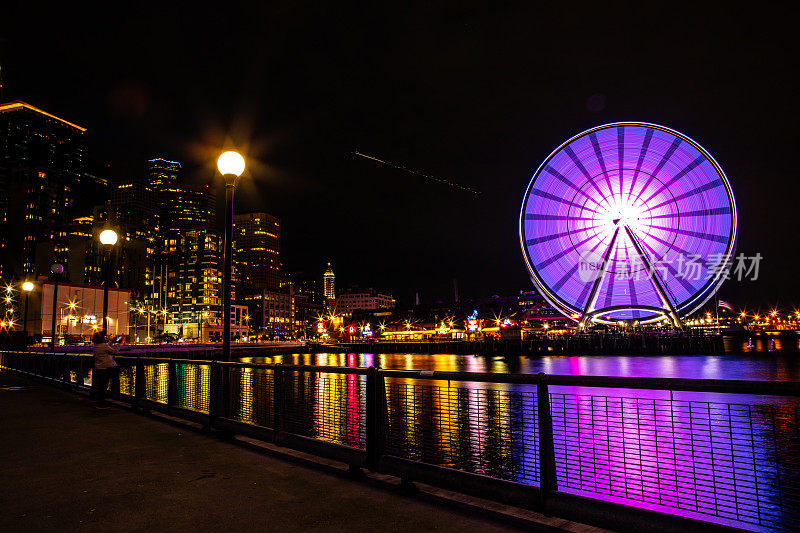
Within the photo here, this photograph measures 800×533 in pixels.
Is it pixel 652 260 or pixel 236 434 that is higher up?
pixel 652 260

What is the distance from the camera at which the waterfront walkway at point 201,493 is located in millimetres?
4766

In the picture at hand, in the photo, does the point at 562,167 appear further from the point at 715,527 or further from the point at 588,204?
the point at 715,527

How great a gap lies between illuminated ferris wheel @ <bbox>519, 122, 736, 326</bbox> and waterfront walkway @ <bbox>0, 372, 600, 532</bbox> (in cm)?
4681

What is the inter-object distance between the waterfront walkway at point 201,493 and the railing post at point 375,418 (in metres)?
0.26

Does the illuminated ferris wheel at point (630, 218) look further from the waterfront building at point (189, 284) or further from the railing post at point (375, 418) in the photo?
the waterfront building at point (189, 284)

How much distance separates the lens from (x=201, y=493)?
568 cm

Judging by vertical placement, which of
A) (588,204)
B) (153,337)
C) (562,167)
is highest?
(562,167)

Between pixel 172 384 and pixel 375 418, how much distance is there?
6.36 meters

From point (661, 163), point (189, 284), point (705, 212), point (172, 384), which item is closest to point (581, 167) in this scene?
point (661, 163)

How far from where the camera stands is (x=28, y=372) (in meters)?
23.9

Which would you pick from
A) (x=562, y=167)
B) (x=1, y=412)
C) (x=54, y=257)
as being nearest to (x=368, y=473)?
(x=1, y=412)

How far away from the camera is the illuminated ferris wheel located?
46.2 meters

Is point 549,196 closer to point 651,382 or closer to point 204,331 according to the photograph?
point 651,382

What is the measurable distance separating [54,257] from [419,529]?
183020 mm
